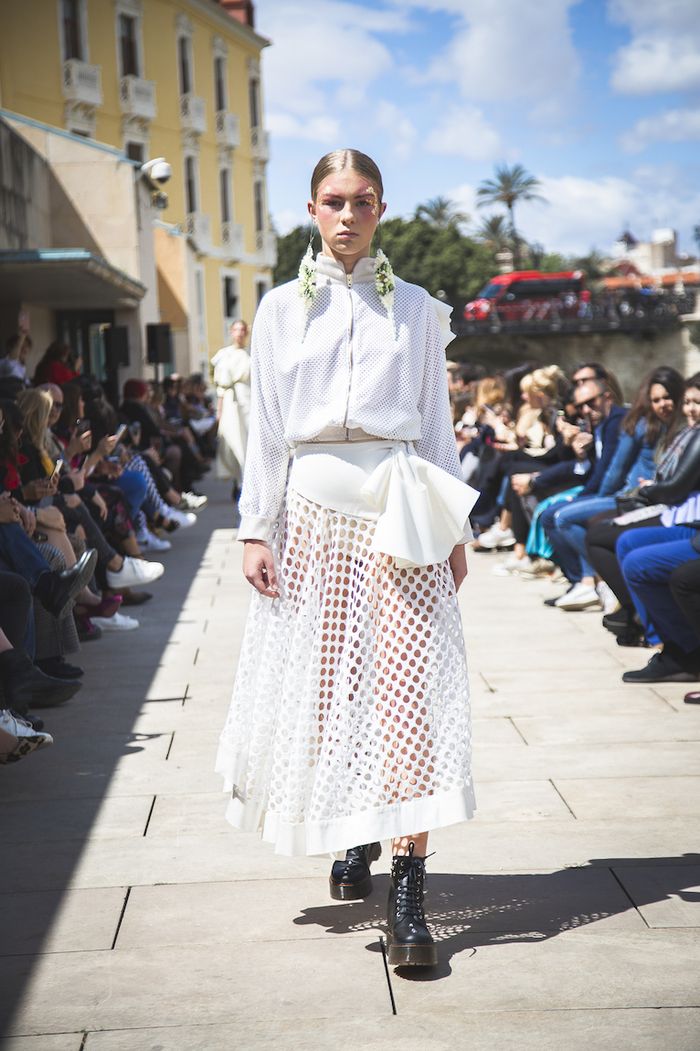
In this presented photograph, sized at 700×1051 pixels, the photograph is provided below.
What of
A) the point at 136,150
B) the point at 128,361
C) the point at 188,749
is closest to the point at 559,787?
the point at 188,749

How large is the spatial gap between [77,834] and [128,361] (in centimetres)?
1610

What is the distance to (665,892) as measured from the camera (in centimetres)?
400

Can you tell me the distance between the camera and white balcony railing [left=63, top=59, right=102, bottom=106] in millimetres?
38969

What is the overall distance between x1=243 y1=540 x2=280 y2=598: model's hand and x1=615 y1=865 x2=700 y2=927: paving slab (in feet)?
4.36

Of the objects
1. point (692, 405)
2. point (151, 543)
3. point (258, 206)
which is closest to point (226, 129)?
point (258, 206)

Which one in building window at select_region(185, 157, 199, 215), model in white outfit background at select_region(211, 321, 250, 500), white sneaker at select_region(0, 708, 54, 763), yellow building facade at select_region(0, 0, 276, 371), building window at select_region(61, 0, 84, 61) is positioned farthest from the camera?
building window at select_region(185, 157, 199, 215)

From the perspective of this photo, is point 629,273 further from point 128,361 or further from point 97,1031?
point 97,1031

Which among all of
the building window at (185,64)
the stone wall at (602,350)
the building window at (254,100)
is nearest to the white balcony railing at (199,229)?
the building window at (185,64)

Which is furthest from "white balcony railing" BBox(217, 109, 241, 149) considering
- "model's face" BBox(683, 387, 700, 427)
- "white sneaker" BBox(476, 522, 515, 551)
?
"model's face" BBox(683, 387, 700, 427)

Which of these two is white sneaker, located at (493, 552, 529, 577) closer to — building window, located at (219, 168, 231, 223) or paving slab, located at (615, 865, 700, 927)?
paving slab, located at (615, 865, 700, 927)

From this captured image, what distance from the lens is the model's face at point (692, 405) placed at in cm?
698

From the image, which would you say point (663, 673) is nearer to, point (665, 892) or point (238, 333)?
point (665, 892)

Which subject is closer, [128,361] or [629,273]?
[128,361]

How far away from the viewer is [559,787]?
512cm
